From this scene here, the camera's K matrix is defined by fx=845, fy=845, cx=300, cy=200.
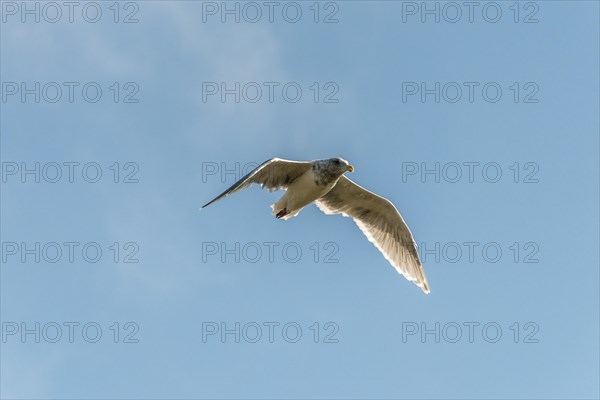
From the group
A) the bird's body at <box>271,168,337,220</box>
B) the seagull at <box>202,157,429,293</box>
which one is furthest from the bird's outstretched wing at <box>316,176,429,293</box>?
Result: the bird's body at <box>271,168,337,220</box>

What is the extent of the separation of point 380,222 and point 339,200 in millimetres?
818

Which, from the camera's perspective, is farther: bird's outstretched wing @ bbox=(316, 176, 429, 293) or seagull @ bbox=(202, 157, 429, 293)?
bird's outstretched wing @ bbox=(316, 176, 429, 293)

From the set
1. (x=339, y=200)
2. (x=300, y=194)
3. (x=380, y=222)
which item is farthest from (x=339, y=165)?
(x=380, y=222)

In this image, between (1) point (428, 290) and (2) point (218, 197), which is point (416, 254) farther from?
(2) point (218, 197)

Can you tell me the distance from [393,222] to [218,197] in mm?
3766

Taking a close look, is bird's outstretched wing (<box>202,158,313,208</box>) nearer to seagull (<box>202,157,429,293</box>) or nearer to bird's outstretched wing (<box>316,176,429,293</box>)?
seagull (<box>202,157,429,293</box>)

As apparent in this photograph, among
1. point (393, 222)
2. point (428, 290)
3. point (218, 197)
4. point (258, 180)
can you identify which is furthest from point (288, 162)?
point (428, 290)

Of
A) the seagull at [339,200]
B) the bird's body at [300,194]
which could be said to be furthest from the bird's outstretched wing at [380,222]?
the bird's body at [300,194]

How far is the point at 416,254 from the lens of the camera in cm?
1329

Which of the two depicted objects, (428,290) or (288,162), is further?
(428,290)

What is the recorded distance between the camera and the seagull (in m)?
11.3

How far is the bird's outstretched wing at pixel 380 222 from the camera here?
1254cm

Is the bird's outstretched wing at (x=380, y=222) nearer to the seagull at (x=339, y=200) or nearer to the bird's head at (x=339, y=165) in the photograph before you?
the seagull at (x=339, y=200)

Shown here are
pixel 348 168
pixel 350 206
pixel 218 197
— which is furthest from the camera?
pixel 350 206
